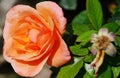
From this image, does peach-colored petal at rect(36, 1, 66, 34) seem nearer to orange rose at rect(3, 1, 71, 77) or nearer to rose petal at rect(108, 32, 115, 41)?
orange rose at rect(3, 1, 71, 77)

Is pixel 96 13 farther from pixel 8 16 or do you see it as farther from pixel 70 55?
pixel 8 16

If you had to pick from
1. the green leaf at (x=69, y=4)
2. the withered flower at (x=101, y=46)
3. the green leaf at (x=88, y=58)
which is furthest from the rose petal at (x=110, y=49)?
the green leaf at (x=69, y=4)

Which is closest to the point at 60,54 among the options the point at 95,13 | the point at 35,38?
the point at 35,38

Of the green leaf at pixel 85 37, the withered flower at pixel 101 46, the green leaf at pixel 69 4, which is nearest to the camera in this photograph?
the withered flower at pixel 101 46

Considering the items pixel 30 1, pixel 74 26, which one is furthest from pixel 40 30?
pixel 30 1

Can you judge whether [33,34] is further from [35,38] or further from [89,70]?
[89,70]

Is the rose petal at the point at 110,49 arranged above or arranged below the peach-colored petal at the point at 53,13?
below

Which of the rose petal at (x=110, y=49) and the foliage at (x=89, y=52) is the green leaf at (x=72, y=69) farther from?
the rose petal at (x=110, y=49)
